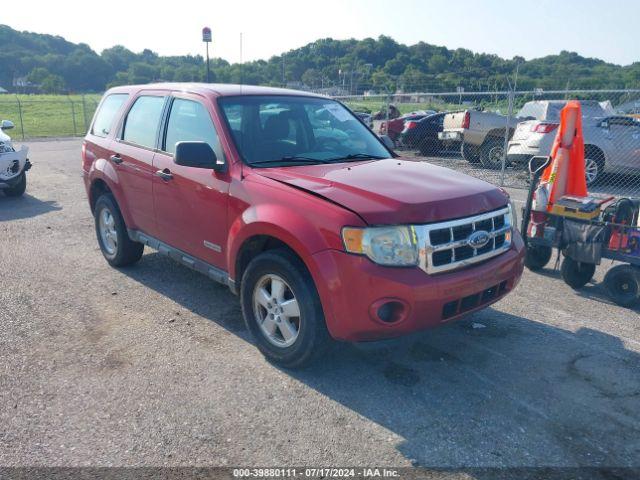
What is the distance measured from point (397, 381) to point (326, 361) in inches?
21.8

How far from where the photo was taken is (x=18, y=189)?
395 inches

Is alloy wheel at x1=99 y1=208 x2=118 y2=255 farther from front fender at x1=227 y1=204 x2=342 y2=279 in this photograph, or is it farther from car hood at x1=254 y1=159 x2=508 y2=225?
car hood at x1=254 y1=159 x2=508 y2=225

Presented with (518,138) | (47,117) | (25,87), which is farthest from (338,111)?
(25,87)

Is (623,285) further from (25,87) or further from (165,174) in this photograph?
(25,87)

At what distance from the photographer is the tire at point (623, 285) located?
4938 mm

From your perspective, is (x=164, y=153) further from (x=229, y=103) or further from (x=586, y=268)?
(x=586, y=268)

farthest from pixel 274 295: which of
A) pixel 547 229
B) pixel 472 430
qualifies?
pixel 547 229

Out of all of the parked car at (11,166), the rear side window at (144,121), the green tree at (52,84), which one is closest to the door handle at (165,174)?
the rear side window at (144,121)

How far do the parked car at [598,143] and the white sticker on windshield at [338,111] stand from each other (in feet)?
24.8

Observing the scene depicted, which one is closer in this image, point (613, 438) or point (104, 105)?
point (613, 438)

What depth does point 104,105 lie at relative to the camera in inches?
239

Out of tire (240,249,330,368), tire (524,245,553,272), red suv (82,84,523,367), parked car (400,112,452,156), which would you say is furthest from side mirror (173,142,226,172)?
parked car (400,112,452,156)

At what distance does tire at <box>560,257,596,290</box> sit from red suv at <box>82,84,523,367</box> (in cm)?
179

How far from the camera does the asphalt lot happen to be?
291 cm
